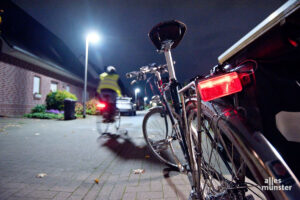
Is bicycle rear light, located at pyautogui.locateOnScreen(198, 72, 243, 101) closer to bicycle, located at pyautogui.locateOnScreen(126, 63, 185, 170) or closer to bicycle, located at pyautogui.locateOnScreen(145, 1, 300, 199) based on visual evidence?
bicycle, located at pyautogui.locateOnScreen(145, 1, 300, 199)

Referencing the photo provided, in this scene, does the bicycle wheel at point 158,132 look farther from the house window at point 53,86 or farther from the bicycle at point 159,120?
the house window at point 53,86

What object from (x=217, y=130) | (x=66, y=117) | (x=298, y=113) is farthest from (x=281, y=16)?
(x=66, y=117)

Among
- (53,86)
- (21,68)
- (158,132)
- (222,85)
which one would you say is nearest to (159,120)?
(158,132)

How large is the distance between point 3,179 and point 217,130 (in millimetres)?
2874

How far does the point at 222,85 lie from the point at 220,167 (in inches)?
29.9

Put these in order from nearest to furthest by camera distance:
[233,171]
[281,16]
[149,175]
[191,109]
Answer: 1. [281,16]
2. [233,171]
3. [191,109]
4. [149,175]

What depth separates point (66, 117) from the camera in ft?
31.9

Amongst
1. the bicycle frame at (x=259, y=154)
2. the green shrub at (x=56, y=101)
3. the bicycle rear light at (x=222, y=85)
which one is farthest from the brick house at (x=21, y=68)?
the bicycle frame at (x=259, y=154)

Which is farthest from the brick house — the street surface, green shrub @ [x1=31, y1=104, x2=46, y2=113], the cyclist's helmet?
the street surface

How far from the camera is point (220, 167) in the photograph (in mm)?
1183

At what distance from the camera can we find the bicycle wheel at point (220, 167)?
97cm

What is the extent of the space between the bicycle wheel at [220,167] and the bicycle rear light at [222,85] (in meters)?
0.26

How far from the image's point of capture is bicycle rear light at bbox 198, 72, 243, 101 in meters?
0.76

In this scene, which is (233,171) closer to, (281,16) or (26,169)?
(281,16)
